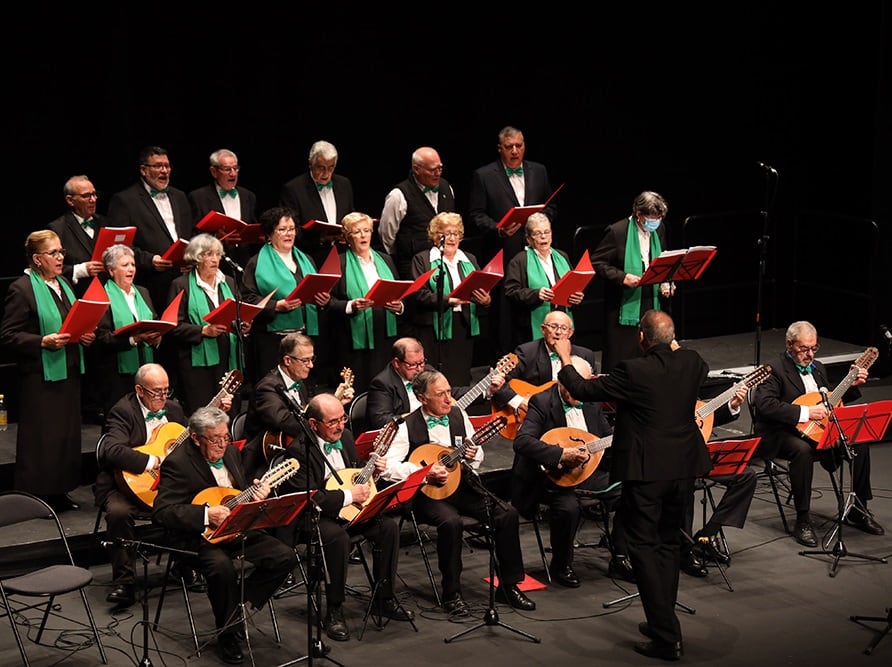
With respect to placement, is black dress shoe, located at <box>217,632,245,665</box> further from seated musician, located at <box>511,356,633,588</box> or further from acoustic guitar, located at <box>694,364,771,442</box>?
acoustic guitar, located at <box>694,364,771,442</box>

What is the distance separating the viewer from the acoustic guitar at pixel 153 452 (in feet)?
25.9

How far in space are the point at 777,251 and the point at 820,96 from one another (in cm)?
148

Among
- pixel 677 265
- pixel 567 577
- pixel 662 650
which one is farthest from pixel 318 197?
pixel 662 650

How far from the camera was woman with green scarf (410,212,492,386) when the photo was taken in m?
9.80

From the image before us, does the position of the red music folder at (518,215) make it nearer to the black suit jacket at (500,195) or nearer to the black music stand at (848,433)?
the black suit jacket at (500,195)

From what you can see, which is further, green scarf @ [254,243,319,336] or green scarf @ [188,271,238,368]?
green scarf @ [254,243,319,336]

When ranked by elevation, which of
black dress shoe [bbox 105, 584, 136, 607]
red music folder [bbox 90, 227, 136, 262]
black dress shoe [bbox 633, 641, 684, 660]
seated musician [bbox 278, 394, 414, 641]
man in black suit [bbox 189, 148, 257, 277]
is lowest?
black dress shoe [bbox 633, 641, 684, 660]

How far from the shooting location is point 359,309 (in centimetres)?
953

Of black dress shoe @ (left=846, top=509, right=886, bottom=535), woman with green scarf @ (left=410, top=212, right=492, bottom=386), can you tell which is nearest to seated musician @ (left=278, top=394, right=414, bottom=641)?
woman with green scarf @ (left=410, top=212, right=492, bottom=386)

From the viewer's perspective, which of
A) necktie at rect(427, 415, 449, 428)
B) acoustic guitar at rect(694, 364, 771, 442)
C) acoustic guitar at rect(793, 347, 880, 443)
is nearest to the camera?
necktie at rect(427, 415, 449, 428)

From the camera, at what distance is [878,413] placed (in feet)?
29.5

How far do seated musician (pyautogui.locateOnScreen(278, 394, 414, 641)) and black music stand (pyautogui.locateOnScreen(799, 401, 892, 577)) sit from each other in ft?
9.08

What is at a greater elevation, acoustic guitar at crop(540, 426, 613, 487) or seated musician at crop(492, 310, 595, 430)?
seated musician at crop(492, 310, 595, 430)

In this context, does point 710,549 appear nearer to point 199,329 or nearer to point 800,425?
point 800,425
